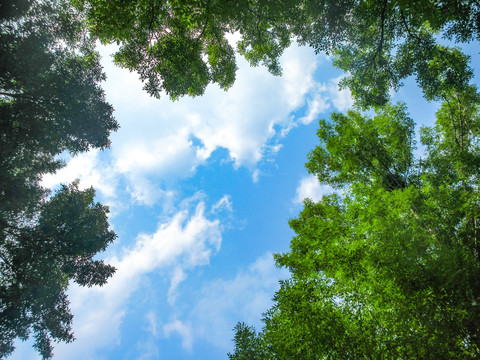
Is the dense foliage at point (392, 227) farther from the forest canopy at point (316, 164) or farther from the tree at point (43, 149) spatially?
the tree at point (43, 149)

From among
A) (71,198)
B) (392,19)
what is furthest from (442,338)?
(71,198)

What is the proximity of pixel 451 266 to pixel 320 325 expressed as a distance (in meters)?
3.71

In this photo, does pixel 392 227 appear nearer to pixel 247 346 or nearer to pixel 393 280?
pixel 393 280

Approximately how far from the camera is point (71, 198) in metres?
12.6

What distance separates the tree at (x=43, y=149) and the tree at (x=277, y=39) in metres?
3.21

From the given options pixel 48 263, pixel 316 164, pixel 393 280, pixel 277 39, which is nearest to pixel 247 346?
pixel 393 280

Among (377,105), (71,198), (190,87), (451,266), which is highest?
(71,198)

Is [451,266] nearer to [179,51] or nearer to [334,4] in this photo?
[334,4]

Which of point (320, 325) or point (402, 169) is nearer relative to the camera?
point (320, 325)

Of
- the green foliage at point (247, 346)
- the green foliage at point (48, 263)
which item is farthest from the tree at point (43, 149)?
the green foliage at point (247, 346)

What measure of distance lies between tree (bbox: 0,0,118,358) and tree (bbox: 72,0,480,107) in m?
3.21

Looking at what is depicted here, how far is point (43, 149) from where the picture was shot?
39.7ft

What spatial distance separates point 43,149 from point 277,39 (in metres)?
14.7

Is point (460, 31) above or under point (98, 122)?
under
